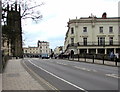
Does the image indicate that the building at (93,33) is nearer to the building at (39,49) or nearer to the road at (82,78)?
the road at (82,78)

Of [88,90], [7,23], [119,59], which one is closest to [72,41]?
[119,59]

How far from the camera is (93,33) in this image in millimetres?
100562

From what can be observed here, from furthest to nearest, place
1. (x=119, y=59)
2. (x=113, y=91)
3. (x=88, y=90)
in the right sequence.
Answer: (x=119, y=59) < (x=88, y=90) < (x=113, y=91)

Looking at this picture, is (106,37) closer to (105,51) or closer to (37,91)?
(105,51)

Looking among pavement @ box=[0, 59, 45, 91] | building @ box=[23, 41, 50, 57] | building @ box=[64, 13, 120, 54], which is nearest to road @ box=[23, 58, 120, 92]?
pavement @ box=[0, 59, 45, 91]

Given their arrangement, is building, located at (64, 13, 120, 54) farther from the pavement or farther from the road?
the pavement

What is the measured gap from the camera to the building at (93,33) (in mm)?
99000

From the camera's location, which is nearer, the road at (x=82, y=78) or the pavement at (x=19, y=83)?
the pavement at (x=19, y=83)

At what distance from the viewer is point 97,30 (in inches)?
3959

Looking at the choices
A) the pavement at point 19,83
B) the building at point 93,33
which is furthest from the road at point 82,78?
the building at point 93,33

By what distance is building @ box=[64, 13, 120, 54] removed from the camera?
99000mm

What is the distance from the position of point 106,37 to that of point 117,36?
3329 mm

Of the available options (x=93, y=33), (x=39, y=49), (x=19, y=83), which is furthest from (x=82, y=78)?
(x=39, y=49)

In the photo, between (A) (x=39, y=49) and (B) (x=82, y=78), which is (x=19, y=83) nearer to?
(B) (x=82, y=78)
